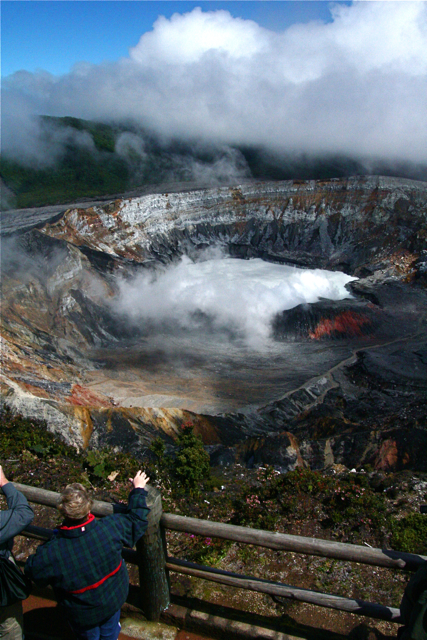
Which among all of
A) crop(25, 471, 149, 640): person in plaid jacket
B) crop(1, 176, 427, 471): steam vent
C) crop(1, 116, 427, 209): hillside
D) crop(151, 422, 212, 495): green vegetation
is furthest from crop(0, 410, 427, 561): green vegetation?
crop(1, 116, 427, 209): hillside

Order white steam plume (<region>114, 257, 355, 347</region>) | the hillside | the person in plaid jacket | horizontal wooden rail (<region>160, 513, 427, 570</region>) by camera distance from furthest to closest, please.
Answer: the hillside < white steam plume (<region>114, 257, 355, 347</region>) < horizontal wooden rail (<region>160, 513, 427, 570</region>) < the person in plaid jacket

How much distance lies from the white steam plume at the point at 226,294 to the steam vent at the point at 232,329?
0.32m

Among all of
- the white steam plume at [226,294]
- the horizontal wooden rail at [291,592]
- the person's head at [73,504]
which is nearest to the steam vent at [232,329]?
the white steam plume at [226,294]

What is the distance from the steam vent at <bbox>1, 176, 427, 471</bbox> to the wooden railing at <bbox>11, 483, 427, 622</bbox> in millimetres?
15769

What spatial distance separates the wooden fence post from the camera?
196 inches

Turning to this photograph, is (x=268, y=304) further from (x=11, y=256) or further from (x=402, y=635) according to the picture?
(x=402, y=635)

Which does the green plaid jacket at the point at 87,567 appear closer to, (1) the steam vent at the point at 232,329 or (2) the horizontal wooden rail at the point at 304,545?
(2) the horizontal wooden rail at the point at 304,545

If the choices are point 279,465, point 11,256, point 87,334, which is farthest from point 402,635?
point 11,256

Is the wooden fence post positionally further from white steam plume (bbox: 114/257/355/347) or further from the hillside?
the hillside

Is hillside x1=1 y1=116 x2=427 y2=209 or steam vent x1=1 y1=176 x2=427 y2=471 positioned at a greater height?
hillside x1=1 y1=116 x2=427 y2=209

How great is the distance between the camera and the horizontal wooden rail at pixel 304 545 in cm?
463

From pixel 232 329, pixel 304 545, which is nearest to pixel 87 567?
pixel 304 545

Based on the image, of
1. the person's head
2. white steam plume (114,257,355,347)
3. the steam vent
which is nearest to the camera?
the person's head

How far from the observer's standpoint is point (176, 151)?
10175 cm
